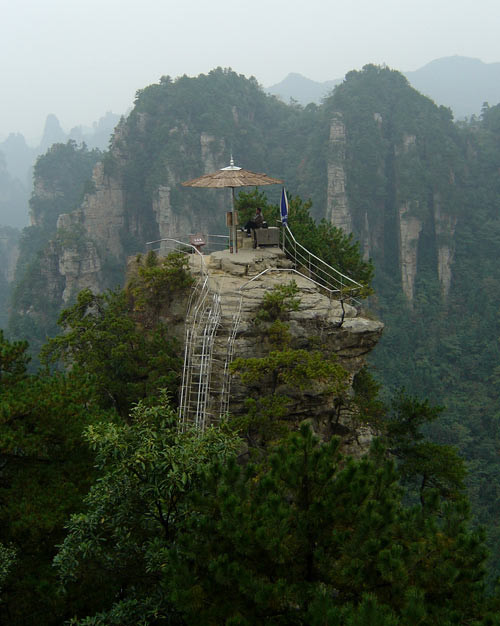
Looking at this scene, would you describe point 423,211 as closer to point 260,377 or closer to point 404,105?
point 404,105

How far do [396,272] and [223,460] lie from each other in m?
54.9

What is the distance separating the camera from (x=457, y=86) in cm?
18125

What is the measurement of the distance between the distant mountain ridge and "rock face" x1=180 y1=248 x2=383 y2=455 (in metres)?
162

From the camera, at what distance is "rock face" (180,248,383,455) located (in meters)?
9.02

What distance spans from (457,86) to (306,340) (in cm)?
19777

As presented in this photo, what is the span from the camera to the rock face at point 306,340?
902 centimetres

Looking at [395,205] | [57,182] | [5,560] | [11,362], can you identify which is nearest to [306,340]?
[11,362]

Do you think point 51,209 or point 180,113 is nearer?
point 180,113

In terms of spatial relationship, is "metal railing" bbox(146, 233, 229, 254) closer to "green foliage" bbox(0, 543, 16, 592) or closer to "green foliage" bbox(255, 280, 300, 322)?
"green foliage" bbox(255, 280, 300, 322)

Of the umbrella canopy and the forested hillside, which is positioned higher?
the forested hillside

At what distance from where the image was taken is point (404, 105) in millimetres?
60281

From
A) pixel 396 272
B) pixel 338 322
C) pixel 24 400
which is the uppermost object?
pixel 396 272

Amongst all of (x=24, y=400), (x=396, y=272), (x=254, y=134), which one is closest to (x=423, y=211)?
(x=396, y=272)

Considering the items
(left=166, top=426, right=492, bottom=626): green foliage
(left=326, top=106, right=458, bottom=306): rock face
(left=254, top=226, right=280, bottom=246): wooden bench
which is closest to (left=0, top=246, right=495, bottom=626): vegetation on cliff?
(left=166, top=426, right=492, bottom=626): green foliage
